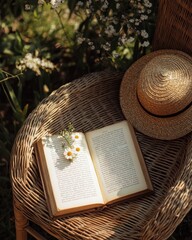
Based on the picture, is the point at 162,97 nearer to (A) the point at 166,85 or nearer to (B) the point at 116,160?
(A) the point at 166,85

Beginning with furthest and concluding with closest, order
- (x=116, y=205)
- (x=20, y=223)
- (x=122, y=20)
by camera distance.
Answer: (x=122, y=20) < (x=20, y=223) < (x=116, y=205)

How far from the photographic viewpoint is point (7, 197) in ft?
6.98

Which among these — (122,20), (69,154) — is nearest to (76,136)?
(69,154)

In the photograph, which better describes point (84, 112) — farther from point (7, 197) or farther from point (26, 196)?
point (7, 197)

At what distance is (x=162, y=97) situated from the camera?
1.62 m

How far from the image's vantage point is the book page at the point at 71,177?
156cm

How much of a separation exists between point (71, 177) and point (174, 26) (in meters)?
0.70

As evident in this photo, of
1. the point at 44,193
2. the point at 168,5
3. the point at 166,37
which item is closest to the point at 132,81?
the point at 166,37

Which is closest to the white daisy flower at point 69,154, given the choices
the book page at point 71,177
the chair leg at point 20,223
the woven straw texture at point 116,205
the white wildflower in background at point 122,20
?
the book page at point 71,177

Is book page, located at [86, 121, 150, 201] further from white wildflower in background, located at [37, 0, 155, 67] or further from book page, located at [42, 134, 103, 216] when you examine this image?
white wildflower in background, located at [37, 0, 155, 67]

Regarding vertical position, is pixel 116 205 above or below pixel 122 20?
below

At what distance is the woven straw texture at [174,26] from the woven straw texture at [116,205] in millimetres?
245

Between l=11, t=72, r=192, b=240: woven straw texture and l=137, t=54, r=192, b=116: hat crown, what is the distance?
0.15 meters

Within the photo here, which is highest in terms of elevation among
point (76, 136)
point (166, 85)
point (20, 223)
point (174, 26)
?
point (174, 26)
